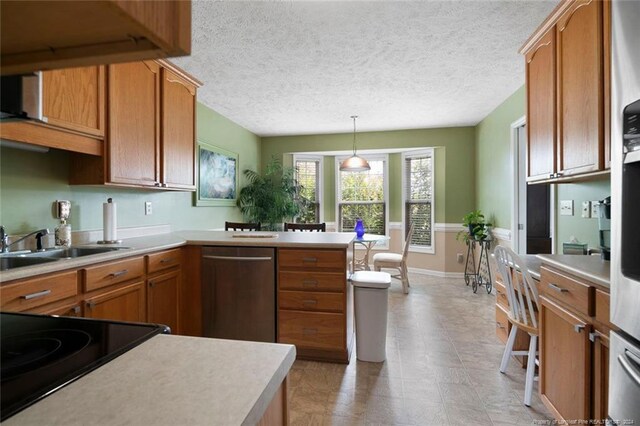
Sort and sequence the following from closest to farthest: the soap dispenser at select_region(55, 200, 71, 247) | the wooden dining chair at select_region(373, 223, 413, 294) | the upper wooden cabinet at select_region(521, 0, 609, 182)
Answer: the upper wooden cabinet at select_region(521, 0, 609, 182), the soap dispenser at select_region(55, 200, 71, 247), the wooden dining chair at select_region(373, 223, 413, 294)

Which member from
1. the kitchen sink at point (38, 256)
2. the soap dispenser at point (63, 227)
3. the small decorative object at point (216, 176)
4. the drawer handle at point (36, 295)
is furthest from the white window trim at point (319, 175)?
the drawer handle at point (36, 295)

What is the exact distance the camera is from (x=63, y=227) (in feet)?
7.32

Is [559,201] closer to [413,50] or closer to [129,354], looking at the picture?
[413,50]

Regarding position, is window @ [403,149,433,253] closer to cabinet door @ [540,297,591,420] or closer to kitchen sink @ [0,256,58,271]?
cabinet door @ [540,297,591,420]

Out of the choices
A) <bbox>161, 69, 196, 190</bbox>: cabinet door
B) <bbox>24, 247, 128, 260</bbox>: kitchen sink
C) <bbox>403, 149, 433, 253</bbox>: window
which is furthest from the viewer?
<bbox>403, 149, 433, 253</bbox>: window

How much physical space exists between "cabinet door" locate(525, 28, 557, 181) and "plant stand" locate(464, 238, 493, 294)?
8.28 ft

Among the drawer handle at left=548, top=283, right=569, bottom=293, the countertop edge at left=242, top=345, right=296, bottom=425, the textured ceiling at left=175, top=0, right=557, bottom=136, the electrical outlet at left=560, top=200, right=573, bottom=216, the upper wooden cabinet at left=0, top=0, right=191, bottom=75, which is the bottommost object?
the drawer handle at left=548, top=283, right=569, bottom=293

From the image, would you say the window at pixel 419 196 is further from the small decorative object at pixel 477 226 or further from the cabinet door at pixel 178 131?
the cabinet door at pixel 178 131

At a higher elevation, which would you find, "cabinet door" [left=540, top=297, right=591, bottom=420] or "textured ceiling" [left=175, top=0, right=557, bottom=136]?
"textured ceiling" [left=175, top=0, right=557, bottom=136]

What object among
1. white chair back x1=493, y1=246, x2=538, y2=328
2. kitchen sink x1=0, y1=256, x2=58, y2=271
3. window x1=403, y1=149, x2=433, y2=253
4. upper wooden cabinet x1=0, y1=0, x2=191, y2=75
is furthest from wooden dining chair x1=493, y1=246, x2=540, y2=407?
window x1=403, y1=149, x2=433, y2=253

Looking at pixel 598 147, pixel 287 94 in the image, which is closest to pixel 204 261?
pixel 287 94

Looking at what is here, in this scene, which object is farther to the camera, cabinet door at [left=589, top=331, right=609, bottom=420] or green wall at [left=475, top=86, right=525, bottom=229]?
green wall at [left=475, top=86, right=525, bottom=229]

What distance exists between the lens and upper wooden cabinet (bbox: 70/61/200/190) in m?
2.30

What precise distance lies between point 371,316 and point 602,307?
148 centimetres
